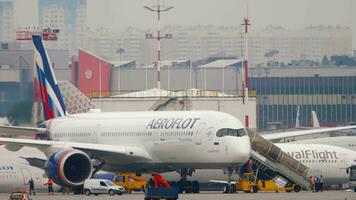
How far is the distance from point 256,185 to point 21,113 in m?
36.5

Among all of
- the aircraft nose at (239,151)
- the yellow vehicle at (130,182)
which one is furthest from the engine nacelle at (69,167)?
the aircraft nose at (239,151)

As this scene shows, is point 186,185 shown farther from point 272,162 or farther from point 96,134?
point 96,134

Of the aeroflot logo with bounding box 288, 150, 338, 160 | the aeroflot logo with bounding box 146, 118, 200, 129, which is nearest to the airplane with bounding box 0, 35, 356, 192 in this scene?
the aeroflot logo with bounding box 146, 118, 200, 129

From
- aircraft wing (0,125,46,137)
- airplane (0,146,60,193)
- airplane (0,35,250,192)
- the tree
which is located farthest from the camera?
the tree

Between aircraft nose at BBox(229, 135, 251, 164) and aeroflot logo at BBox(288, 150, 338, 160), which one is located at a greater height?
aircraft nose at BBox(229, 135, 251, 164)

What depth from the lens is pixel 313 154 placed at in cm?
9038

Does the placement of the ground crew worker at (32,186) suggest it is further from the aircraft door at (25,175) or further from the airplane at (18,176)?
the aircraft door at (25,175)

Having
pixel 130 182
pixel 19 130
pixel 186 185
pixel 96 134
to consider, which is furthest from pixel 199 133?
pixel 19 130

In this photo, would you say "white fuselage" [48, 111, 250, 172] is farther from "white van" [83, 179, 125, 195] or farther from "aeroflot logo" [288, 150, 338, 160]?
"aeroflot logo" [288, 150, 338, 160]

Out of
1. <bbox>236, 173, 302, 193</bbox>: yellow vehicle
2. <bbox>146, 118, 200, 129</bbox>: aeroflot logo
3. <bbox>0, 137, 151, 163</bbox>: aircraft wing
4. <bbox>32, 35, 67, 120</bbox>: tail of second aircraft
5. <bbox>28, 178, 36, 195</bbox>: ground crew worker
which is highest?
<bbox>32, 35, 67, 120</bbox>: tail of second aircraft

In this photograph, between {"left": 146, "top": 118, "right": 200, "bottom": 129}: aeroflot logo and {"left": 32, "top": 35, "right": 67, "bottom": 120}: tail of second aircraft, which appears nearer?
{"left": 146, "top": 118, "right": 200, "bottom": 129}: aeroflot logo

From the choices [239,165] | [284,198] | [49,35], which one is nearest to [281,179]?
[239,165]

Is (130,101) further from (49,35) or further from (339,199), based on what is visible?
(339,199)

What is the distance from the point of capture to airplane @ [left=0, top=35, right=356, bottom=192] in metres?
73.9
